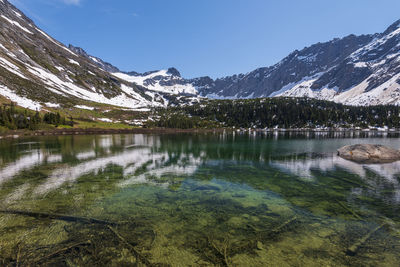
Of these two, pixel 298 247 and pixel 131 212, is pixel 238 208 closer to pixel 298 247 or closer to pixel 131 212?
pixel 298 247

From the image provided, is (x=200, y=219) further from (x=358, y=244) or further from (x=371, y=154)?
(x=371, y=154)

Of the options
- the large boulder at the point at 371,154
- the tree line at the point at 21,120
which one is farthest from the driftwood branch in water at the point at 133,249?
the tree line at the point at 21,120

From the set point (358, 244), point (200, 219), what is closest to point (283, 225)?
point (358, 244)

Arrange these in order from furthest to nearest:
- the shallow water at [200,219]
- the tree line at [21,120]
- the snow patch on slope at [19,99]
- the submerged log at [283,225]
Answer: the snow patch on slope at [19,99] < the tree line at [21,120] < the submerged log at [283,225] < the shallow water at [200,219]

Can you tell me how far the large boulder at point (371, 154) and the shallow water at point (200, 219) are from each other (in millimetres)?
14188

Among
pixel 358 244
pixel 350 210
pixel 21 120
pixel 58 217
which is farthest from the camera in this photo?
pixel 21 120

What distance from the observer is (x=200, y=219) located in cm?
1636

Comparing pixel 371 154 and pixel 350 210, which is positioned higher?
pixel 371 154

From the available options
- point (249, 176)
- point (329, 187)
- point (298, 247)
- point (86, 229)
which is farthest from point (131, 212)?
point (329, 187)

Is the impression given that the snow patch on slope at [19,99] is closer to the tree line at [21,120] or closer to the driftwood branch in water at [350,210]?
the tree line at [21,120]

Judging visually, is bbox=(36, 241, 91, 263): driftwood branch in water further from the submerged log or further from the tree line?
the tree line

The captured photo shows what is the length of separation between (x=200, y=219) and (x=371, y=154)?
1882 inches

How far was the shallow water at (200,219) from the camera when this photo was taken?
11.7m

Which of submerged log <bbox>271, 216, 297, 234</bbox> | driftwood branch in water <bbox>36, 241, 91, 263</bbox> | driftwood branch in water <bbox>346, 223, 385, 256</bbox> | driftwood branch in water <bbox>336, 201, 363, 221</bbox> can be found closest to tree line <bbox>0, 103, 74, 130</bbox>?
driftwood branch in water <bbox>36, 241, 91, 263</bbox>
